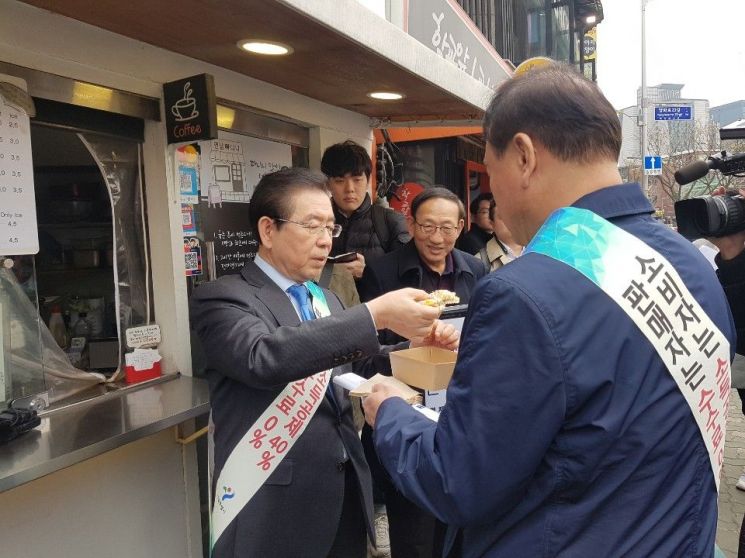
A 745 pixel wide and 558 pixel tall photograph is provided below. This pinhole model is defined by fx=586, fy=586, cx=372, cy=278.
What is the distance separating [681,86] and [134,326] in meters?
73.7

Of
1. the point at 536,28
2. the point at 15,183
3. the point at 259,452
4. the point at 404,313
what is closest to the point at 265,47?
the point at 15,183

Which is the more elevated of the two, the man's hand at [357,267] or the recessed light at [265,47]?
the recessed light at [265,47]

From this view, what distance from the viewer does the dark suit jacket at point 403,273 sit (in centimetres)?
341

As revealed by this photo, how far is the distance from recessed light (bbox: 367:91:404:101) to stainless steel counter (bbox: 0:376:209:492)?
225 centimetres

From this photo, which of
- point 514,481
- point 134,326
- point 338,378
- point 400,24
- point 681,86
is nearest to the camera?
point 514,481

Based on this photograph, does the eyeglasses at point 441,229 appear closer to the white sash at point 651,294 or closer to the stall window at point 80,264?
the stall window at point 80,264

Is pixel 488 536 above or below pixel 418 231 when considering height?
below

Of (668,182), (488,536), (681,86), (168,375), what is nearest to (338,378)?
(488,536)

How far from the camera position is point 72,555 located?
2566 mm

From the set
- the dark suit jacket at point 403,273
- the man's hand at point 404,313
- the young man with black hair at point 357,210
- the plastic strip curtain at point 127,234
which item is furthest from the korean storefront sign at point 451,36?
the man's hand at point 404,313

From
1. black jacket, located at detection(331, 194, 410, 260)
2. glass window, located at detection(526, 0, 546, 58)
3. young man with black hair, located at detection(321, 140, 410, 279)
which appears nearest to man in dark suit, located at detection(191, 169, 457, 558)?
young man with black hair, located at detection(321, 140, 410, 279)

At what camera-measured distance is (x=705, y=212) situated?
9.20 feet

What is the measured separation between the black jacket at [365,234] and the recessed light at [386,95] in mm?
701

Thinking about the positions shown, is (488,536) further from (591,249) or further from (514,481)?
(591,249)
